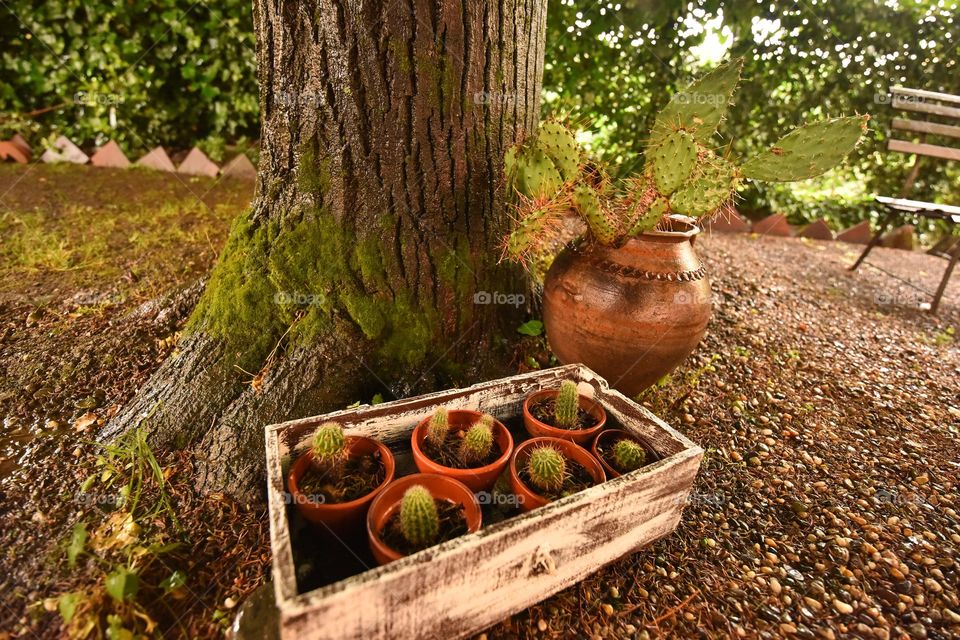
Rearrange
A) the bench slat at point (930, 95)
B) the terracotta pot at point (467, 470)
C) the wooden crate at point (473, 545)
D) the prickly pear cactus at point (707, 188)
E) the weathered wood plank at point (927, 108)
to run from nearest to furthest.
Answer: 1. the wooden crate at point (473, 545)
2. the terracotta pot at point (467, 470)
3. the prickly pear cactus at point (707, 188)
4. the bench slat at point (930, 95)
5. the weathered wood plank at point (927, 108)

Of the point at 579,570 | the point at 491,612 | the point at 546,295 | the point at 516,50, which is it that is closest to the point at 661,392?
the point at 546,295

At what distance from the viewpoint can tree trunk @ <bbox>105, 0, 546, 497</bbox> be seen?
164 centimetres

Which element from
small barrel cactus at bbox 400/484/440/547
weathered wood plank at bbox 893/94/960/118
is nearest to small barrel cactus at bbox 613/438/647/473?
small barrel cactus at bbox 400/484/440/547

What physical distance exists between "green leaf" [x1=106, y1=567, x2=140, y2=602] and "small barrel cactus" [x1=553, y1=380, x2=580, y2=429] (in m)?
1.23

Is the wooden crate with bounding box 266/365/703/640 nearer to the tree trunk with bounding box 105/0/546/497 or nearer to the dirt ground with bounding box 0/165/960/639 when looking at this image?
the dirt ground with bounding box 0/165/960/639

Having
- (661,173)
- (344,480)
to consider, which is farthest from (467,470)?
(661,173)

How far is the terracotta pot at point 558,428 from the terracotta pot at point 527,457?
5 centimetres

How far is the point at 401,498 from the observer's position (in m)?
1.35

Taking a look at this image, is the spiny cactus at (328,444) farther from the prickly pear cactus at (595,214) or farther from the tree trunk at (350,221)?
the prickly pear cactus at (595,214)

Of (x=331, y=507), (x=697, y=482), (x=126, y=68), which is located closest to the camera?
(x=331, y=507)

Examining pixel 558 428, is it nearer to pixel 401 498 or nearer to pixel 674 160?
pixel 401 498

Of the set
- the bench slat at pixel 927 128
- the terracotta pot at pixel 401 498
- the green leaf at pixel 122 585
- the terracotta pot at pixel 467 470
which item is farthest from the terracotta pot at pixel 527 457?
the bench slat at pixel 927 128

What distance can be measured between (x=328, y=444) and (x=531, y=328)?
121cm

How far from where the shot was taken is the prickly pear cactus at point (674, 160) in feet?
5.17
